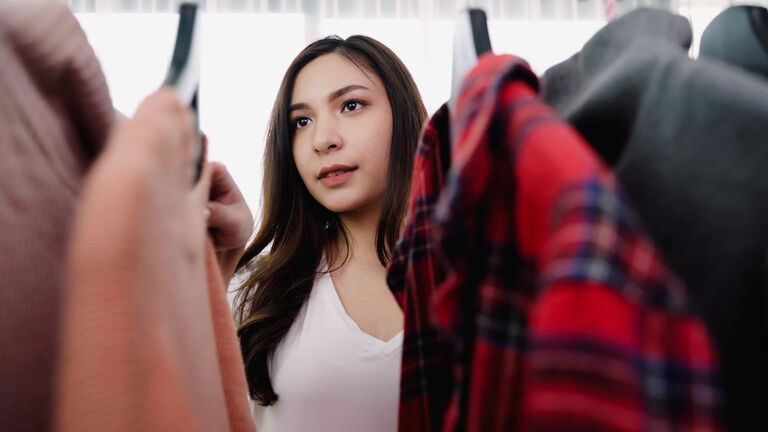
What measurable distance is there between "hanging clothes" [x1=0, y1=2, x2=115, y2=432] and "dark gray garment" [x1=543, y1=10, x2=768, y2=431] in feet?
1.19

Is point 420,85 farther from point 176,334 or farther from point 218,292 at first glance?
point 176,334

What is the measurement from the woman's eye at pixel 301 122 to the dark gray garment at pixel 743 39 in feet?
2.66

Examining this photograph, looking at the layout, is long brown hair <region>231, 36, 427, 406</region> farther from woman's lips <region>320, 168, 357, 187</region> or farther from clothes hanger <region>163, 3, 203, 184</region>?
clothes hanger <region>163, 3, 203, 184</region>

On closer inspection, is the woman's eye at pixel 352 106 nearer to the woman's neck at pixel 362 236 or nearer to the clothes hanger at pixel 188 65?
the woman's neck at pixel 362 236

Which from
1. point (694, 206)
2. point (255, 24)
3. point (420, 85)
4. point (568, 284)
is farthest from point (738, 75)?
point (255, 24)

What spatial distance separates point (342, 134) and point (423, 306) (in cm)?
65

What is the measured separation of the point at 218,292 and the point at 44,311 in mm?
186

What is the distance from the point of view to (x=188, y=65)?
479 mm

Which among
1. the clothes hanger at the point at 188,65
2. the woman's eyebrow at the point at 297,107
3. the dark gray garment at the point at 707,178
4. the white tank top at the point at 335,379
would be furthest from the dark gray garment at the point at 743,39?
the woman's eyebrow at the point at 297,107

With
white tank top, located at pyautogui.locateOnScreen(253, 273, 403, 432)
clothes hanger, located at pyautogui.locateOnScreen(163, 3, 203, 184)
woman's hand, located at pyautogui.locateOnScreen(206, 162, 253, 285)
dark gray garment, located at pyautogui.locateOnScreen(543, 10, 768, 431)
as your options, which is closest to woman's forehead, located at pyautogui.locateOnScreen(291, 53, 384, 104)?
white tank top, located at pyautogui.locateOnScreen(253, 273, 403, 432)

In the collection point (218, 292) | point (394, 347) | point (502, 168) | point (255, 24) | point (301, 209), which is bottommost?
point (394, 347)

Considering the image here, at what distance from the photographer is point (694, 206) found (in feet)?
1.21

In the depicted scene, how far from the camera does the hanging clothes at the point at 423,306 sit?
1.77 feet

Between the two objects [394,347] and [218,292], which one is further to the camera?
[394,347]
